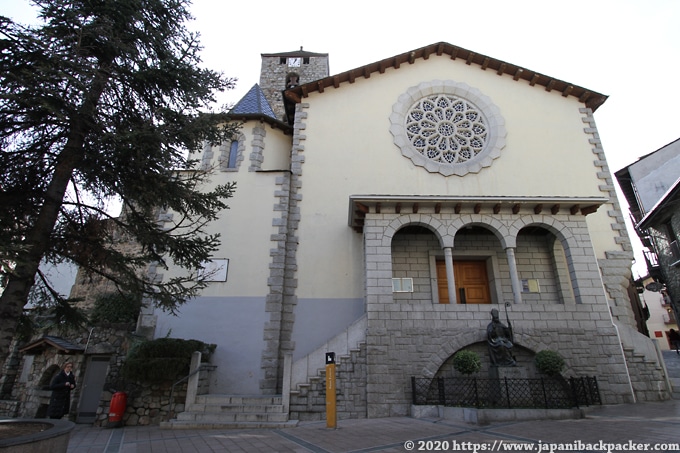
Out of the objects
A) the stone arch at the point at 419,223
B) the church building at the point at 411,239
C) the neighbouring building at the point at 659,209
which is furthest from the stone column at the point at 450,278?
the neighbouring building at the point at 659,209

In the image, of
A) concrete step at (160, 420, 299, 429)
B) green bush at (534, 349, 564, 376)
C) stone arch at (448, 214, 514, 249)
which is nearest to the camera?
A: concrete step at (160, 420, 299, 429)

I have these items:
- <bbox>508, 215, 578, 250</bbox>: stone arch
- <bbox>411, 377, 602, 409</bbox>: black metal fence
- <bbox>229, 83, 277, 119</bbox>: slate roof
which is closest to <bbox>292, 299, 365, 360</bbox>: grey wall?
<bbox>411, 377, 602, 409</bbox>: black metal fence

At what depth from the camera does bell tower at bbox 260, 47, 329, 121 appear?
25.3 m

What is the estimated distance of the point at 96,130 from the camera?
19.0ft

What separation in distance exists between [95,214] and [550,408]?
9.31 m

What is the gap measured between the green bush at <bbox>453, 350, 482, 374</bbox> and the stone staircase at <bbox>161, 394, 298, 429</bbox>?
145 inches

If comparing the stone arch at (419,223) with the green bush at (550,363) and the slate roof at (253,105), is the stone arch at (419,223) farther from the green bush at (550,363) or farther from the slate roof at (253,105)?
the slate roof at (253,105)

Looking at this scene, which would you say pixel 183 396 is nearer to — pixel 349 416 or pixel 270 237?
pixel 349 416

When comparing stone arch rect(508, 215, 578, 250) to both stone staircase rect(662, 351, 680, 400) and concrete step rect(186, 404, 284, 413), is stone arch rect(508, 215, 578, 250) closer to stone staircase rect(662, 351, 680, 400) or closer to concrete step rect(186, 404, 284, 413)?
stone staircase rect(662, 351, 680, 400)

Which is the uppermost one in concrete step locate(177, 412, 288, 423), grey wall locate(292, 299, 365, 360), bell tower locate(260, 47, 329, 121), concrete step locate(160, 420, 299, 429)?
bell tower locate(260, 47, 329, 121)

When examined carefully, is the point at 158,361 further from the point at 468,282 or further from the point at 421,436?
the point at 468,282

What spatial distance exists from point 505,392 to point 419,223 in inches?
179

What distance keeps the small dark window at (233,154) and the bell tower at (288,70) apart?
12.0 metres

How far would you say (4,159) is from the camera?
564cm
